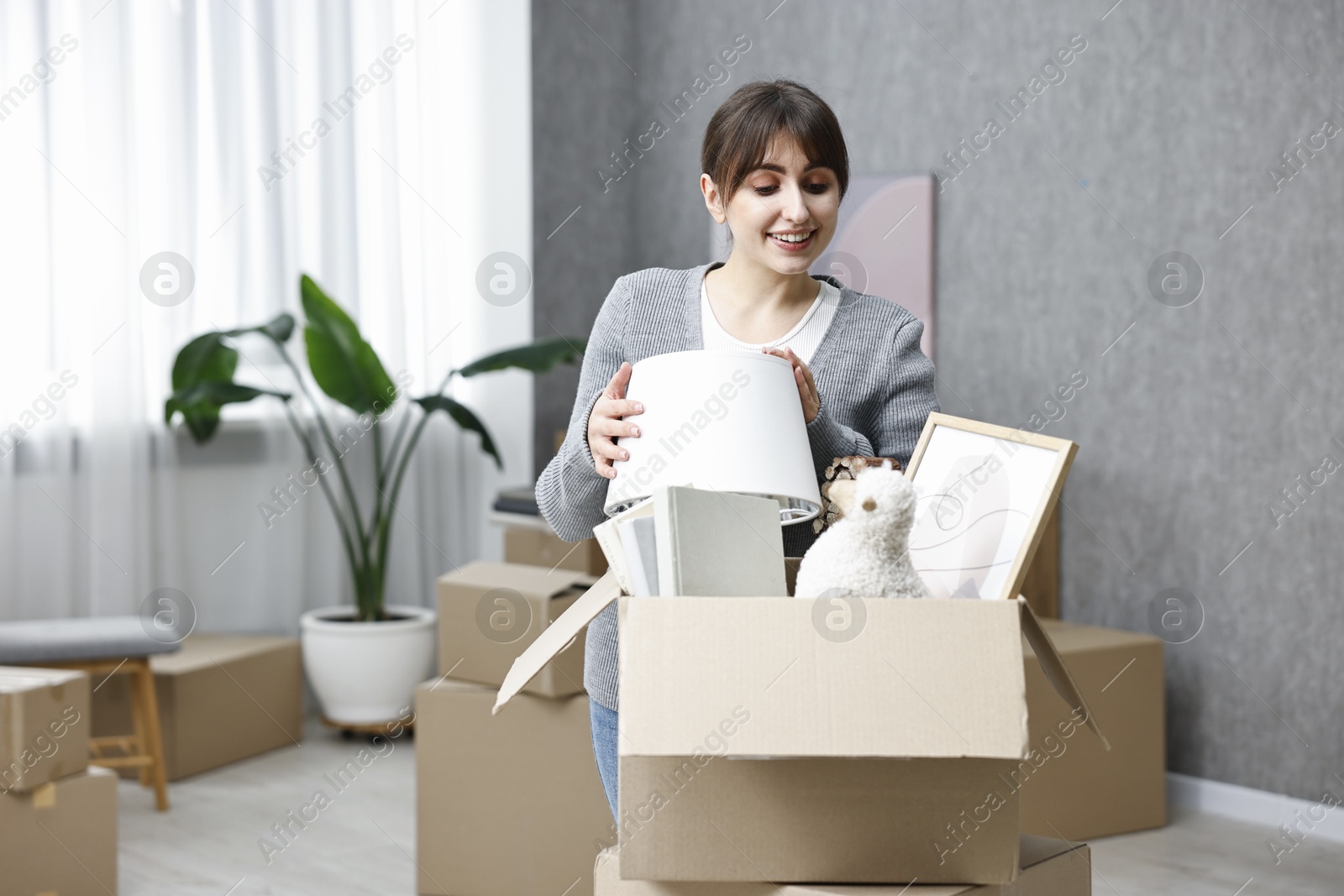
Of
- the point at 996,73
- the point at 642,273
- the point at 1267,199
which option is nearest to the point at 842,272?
the point at 996,73

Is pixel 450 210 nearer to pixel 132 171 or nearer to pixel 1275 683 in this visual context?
pixel 132 171

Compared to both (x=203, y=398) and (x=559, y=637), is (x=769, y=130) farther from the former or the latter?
(x=203, y=398)

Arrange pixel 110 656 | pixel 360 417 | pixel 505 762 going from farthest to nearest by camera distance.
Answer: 1. pixel 360 417
2. pixel 110 656
3. pixel 505 762

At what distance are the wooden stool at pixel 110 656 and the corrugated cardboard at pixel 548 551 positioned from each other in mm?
958

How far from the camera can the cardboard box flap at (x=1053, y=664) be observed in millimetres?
880

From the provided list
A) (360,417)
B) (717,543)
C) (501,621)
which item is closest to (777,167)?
(717,543)

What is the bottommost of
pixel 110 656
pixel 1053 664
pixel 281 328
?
pixel 110 656

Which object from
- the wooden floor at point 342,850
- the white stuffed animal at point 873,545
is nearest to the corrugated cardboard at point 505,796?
the wooden floor at point 342,850

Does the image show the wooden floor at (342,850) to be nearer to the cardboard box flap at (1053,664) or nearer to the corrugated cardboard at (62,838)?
the corrugated cardboard at (62,838)

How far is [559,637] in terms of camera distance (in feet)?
3.07

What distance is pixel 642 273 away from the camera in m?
1.34

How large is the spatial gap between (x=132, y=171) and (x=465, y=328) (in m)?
1.05

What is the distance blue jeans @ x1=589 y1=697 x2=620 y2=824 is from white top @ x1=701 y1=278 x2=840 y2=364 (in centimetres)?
39

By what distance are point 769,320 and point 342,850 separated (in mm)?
1852
